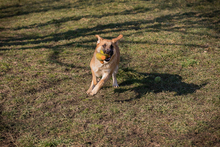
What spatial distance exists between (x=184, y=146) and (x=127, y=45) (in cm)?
682

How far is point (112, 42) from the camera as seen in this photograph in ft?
19.5

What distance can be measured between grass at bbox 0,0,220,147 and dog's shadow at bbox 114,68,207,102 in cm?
3

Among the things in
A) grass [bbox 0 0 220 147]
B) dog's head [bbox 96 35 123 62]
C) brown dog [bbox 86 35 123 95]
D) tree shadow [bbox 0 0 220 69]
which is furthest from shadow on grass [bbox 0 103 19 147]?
tree shadow [bbox 0 0 220 69]

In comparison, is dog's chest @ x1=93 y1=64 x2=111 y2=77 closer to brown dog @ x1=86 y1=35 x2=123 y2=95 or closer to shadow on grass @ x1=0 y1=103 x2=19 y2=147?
brown dog @ x1=86 y1=35 x2=123 y2=95

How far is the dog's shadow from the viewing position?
6920 mm

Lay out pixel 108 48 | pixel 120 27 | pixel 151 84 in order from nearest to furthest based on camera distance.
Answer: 1. pixel 108 48
2. pixel 151 84
3. pixel 120 27

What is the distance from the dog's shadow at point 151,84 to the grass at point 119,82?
0.03 m

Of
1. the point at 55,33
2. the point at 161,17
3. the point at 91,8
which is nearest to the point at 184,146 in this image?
the point at 55,33

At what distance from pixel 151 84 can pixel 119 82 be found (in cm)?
105

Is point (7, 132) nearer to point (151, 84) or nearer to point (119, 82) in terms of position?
point (119, 82)

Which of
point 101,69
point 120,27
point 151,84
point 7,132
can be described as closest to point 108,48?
point 101,69

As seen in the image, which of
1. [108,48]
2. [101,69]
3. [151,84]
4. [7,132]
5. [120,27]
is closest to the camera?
[7,132]

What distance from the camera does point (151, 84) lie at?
7.39m

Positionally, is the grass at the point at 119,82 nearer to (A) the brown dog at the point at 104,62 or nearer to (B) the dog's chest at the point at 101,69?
(A) the brown dog at the point at 104,62
